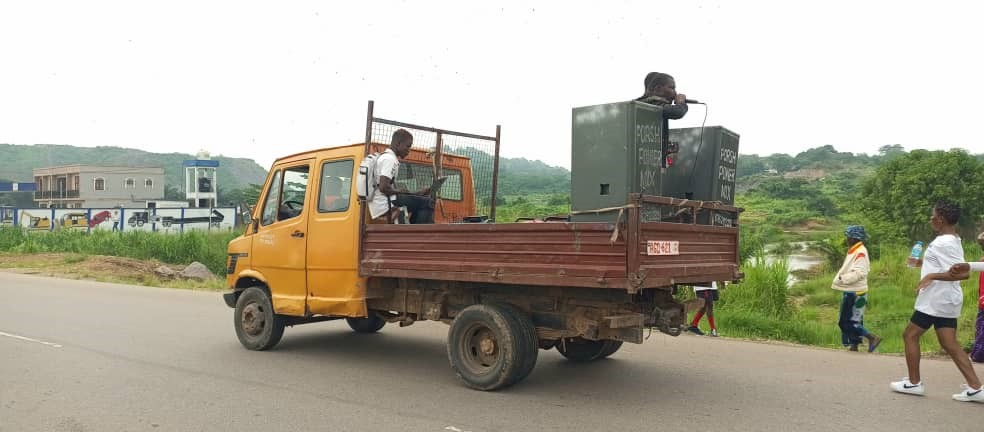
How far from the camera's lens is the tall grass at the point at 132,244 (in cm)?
2331

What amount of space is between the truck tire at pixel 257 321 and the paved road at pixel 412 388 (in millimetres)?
159

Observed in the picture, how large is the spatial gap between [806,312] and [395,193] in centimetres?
878

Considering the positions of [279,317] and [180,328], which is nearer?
[279,317]

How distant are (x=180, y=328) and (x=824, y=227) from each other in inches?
1376

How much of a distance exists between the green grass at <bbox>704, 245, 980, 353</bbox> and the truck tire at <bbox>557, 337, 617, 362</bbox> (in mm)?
3163

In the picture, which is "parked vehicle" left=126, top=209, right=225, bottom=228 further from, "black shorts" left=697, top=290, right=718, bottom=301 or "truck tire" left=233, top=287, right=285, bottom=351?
"black shorts" left=697, top=290, right=718, bottom=301

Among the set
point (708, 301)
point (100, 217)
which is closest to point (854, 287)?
point (708, 301)

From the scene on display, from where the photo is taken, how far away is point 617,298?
17.3 ft

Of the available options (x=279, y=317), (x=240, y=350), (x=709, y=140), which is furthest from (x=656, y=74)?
(x=240, y=350)

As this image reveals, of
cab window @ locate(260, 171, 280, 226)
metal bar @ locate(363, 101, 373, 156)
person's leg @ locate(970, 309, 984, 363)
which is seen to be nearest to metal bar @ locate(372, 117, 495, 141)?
metal bar @ locate(363, 101, 373, 156)

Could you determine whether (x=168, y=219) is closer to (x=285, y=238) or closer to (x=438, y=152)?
(x=285, y=238)

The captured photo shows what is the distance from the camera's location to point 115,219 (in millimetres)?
36812

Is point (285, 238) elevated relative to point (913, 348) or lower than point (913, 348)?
elevated

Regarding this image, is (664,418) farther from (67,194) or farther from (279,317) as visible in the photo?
(67,194)
